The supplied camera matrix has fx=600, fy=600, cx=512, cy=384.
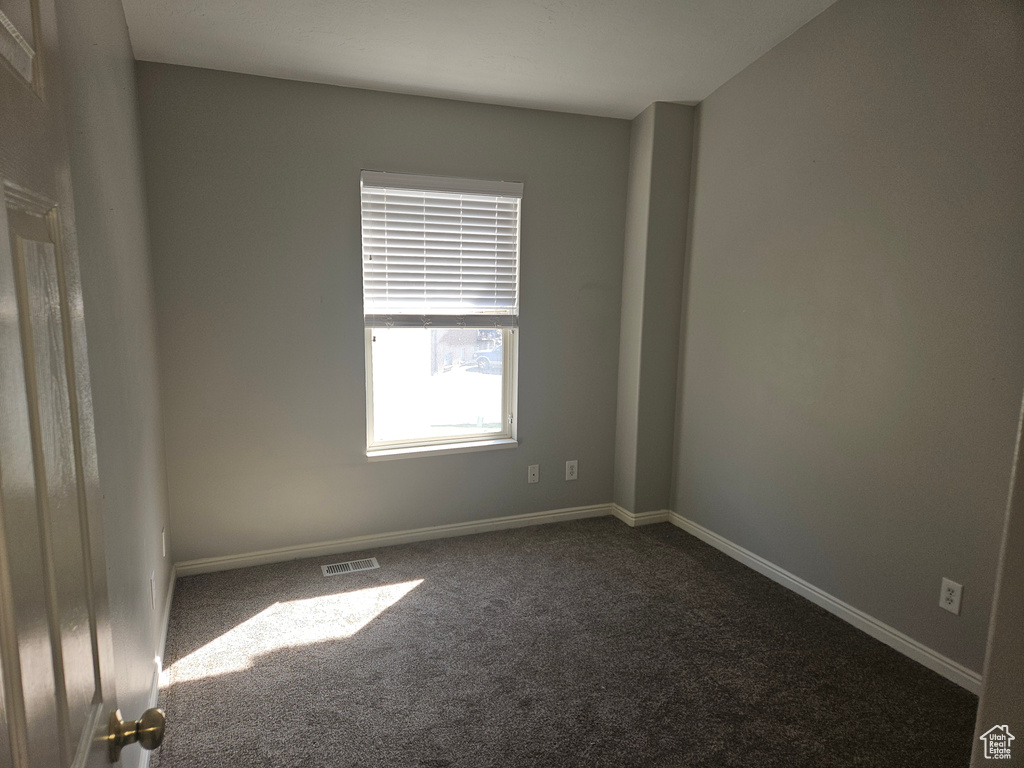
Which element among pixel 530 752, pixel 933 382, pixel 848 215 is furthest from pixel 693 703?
pixel 848 215

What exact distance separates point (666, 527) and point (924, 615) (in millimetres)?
1528

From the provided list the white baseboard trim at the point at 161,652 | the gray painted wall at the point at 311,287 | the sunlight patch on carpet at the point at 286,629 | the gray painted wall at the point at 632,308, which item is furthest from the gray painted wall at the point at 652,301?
the white baseboard trim at the point at 161,652

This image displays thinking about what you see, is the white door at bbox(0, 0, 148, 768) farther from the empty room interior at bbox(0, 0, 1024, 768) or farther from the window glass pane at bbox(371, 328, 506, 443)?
the window glass pane at bbox(371, 328, 506, 443)

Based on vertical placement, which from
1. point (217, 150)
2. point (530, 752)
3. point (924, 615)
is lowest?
point (530, 752)

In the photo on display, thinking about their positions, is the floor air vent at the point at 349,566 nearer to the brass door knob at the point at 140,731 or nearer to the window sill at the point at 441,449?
the window sill at the point at 441,449

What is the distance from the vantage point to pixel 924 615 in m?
2.39

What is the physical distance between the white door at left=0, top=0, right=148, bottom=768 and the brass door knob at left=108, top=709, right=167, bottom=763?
0.03 m

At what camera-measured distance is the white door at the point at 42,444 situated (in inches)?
18.7

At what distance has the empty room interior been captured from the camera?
80.6 inches

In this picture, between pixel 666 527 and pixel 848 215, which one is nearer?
pixel 848 215

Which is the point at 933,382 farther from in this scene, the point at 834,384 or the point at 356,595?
the point at 356,595

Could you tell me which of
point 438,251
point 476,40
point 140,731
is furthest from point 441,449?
point 140,731

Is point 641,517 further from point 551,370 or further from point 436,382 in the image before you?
point 436,382

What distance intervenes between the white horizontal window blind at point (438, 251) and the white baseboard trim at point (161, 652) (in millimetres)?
1611
